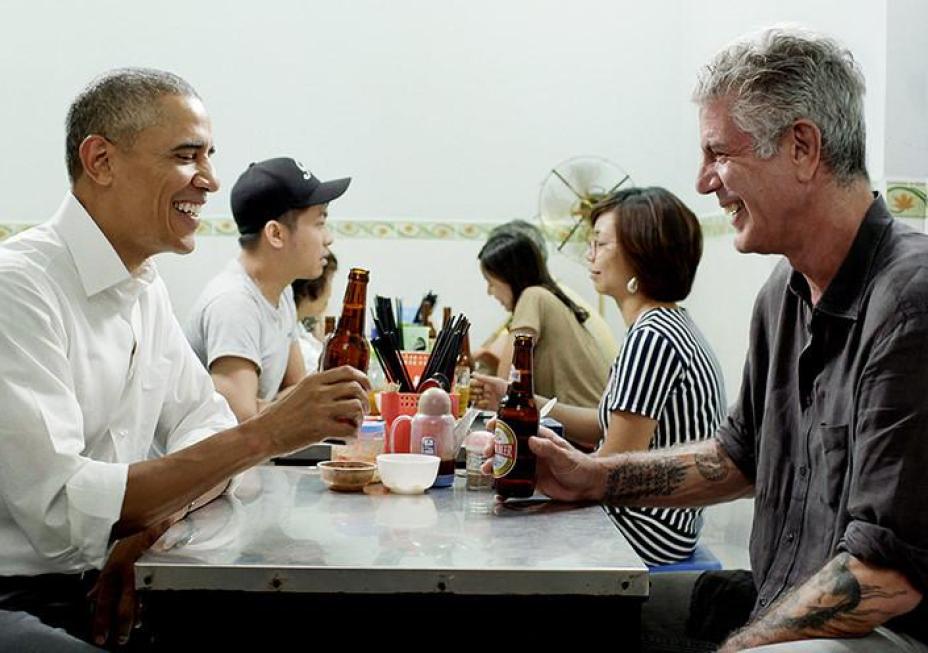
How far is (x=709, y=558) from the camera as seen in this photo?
2.50m

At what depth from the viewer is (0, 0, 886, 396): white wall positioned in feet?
18.0

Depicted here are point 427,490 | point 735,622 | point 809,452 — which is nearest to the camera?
point 809,452

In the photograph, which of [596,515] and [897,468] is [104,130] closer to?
[596,515]

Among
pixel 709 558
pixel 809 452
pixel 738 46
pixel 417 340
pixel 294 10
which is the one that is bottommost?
pixel 709 558

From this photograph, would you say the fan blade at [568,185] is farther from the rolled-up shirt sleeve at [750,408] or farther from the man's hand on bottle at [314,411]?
the man's hand on bottle at [314,411]

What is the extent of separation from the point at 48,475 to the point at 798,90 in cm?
134

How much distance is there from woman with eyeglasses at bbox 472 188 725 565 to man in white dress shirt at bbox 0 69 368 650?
822 millimetres

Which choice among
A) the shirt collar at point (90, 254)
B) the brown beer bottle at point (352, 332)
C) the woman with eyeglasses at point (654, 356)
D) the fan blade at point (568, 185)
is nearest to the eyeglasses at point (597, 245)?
the woman with eyeglasses at point (654, 356)

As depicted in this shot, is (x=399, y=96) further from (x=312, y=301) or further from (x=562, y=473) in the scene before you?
A: (x=562, y=473)

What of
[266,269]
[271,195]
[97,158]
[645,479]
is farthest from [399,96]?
[645,479]

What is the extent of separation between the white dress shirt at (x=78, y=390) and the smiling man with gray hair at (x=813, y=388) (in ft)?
2.56

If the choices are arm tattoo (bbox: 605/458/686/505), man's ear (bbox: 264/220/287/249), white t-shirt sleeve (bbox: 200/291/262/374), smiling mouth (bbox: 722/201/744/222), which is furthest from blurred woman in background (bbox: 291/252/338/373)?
smiling mouth (bbox: 722/201/744/222)

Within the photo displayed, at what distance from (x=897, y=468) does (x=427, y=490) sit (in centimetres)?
85

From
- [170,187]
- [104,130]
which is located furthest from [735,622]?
[104,130]
